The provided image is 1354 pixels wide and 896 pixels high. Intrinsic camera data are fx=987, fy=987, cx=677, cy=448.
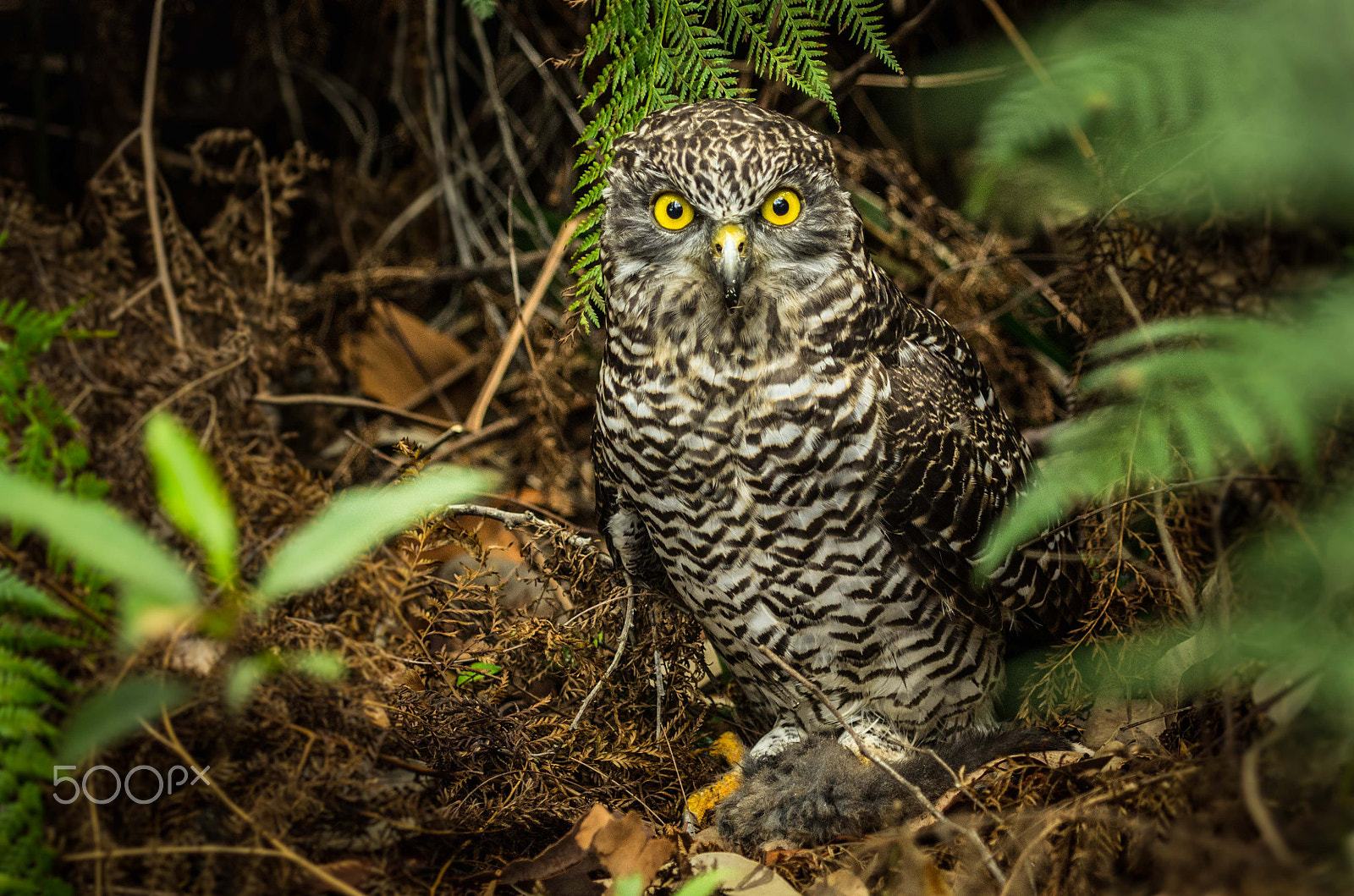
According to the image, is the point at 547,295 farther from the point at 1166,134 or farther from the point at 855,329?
the point at 1166,134

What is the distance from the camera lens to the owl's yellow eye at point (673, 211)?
2320 mm

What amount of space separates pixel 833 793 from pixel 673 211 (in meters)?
1.43

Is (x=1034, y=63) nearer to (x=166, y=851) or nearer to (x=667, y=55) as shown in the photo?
(x=667, y=55)

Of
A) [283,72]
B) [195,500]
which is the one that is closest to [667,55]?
[195,500]

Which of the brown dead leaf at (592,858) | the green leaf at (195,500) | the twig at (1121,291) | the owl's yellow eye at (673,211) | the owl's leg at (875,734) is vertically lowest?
the owl's leg at (875,734)

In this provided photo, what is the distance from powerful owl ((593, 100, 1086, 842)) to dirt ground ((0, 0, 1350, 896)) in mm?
241

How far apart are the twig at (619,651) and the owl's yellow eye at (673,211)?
38.5 inches

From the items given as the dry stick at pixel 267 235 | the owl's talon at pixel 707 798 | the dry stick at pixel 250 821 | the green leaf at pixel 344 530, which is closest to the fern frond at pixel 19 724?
the dry stick at pixel 250 821

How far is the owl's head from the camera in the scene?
224 centimetres

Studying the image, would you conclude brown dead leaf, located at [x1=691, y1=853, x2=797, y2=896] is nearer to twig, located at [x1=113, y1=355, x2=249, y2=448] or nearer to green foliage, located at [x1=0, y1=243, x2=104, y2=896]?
green foliage, located at [x1=0, y1=243, x2=104, y2=896]

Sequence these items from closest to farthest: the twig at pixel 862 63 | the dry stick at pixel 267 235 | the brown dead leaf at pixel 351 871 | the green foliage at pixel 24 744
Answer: the green foliage at pixel 24 744 → the brown dead leaf at pixel 351 871 → the twig at pixel 862 63 → the dry stick at pixel 267 235

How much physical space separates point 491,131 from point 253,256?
131cm

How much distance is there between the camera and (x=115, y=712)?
1723 mm

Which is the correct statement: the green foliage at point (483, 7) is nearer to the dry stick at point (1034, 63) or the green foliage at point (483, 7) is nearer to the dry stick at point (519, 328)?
the dry stick at point (519, 328)
